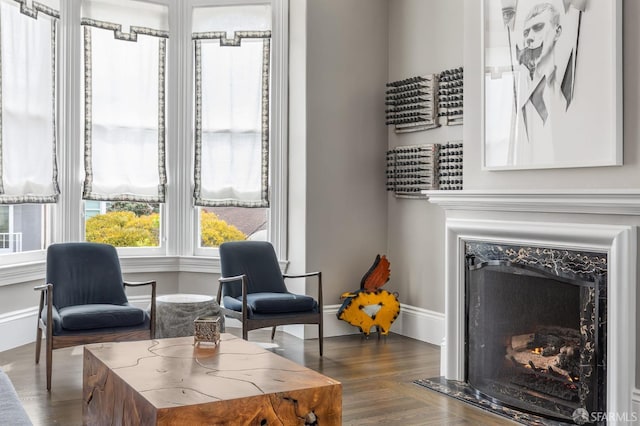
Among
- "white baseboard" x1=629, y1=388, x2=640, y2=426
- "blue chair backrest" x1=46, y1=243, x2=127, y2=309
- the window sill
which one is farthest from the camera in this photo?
the window sill

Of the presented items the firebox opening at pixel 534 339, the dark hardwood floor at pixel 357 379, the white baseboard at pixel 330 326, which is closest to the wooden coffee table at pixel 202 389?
the dark hardwood floor at pixel 357 379

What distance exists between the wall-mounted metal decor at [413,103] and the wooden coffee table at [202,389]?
2.81m

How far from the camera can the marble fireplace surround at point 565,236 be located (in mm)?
3281

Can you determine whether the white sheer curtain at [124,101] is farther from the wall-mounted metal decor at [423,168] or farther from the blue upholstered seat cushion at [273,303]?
the wall-mounted metal decor at [423,168]

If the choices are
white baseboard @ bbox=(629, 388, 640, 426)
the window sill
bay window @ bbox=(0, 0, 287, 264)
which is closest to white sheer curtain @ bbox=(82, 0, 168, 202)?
bay window @ bbox=(0, 0, 287, 264)

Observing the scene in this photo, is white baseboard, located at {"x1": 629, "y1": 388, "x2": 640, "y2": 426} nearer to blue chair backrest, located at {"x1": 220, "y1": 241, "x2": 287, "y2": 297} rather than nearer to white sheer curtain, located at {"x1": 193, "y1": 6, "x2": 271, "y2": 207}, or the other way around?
blue chair backrest, located at {"x1": 220, "y1": 241, "x2": 287, "y2": 297}

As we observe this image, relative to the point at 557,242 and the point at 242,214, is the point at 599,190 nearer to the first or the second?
the point at 557,242

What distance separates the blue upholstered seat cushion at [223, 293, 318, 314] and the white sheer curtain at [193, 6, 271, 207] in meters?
1.32

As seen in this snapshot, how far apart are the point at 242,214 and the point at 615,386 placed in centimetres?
364

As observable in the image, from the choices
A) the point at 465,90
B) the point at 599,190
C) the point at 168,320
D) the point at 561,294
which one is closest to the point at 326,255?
the point at 168,320

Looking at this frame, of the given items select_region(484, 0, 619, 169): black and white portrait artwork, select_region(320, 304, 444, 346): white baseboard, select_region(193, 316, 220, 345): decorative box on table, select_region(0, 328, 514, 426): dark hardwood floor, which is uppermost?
select_region(484, 0, 619, 169): black and white portrait artwork

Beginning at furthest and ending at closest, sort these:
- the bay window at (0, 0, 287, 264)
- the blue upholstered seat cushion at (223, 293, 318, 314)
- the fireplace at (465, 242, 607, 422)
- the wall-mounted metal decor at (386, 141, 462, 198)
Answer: the bay window at (0, 0, 287, 264), the wall-mounted metal decor at (386, 141, 462, 198), the blue upholstered seat cushion at (223, 293, 318, 314), the fireplace at (465, 242, 607, 422)

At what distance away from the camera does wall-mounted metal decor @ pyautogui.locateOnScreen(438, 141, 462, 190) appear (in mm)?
5168

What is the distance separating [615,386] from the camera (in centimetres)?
333
